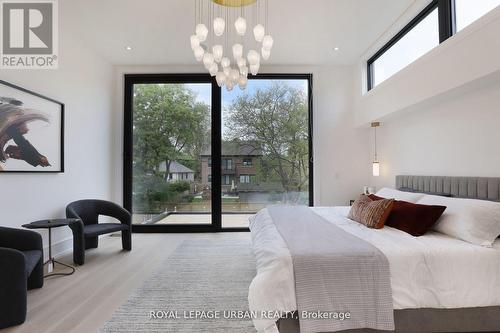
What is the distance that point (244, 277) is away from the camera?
287 centimetres

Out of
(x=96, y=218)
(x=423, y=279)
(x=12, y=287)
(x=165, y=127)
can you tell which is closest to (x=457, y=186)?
(x=423, y=279)

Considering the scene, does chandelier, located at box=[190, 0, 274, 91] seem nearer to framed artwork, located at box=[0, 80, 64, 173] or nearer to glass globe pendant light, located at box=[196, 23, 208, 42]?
glass globe pendant light, located at box=[196, 23, 208, 42]

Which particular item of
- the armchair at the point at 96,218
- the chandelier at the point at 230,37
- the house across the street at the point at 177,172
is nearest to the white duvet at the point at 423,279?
the chandelier at the point at 230,37

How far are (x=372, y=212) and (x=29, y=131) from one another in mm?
4014

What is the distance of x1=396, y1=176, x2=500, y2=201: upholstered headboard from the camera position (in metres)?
2.38

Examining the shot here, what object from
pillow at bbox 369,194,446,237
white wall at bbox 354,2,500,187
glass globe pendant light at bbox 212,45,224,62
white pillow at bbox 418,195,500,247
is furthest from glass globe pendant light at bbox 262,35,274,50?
white pillow at bbox 418,195,500,247

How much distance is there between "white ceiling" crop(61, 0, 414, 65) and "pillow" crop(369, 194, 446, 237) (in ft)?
8.10

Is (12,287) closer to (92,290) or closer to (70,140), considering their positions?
(92,290)

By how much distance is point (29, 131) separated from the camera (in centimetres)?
314

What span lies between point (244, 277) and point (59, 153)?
2.98 metres

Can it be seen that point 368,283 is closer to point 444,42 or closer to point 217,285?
point 217,285

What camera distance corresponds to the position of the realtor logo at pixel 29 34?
2982 millimetres

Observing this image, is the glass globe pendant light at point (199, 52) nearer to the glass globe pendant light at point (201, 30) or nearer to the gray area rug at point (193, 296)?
the glass globe pendant light at point (201, 30)

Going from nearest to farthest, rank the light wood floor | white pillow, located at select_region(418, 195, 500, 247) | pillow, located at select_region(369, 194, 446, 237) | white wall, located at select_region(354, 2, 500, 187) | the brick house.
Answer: white pillow, located at select_region(418, 195, 500, 247) → the light wood floor → pillow, located at select_region(369, 194, 446, 237) → white wall, located at select_region(354, 2, 500, 187) → the brick house
